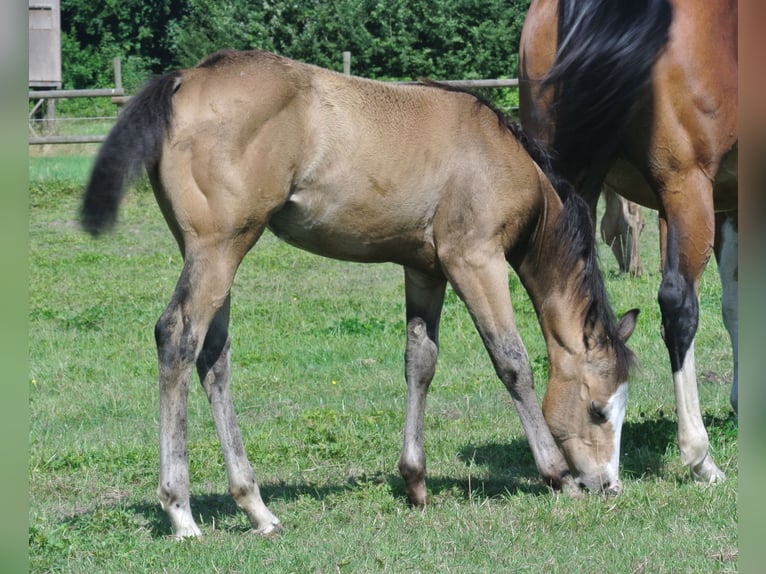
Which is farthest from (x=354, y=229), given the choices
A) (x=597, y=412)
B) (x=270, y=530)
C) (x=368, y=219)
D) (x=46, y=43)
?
(x=46, y=43)

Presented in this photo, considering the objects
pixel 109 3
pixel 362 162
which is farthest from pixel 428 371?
pixel 109 3

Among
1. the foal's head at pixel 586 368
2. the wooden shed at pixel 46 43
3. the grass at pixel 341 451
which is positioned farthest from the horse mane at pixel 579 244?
the wooden shed at pixel 46 43

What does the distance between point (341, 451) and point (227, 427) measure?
148 cm

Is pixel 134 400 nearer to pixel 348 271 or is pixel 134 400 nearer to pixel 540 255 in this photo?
pixel 540 255

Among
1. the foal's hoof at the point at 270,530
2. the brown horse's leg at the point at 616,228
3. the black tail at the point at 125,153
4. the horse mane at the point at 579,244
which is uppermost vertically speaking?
the black tail at the point at 125,153

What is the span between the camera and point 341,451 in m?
5.59

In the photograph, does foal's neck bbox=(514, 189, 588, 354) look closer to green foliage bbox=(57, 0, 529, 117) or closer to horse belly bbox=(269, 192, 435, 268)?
horse belly bbox=(269, 192, 435, 268)

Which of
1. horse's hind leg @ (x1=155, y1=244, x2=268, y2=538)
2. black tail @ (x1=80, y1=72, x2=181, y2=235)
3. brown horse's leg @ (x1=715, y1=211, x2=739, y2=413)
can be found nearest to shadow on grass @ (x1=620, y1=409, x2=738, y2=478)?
brown horse's leg @ (x1=715, y1=211, x2=739, y2=413)

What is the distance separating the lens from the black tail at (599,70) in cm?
500

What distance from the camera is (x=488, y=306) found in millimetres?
4516

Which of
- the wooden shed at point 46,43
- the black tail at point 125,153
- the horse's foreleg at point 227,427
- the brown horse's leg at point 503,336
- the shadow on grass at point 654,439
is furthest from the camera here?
the wooden shed at point 46,43

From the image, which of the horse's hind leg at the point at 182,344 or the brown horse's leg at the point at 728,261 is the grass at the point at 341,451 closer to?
the horse's hind leg at the point at 182,344

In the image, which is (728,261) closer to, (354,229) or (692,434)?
(692,434)

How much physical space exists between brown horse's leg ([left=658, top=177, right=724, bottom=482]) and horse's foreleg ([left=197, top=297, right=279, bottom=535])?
2.25m
